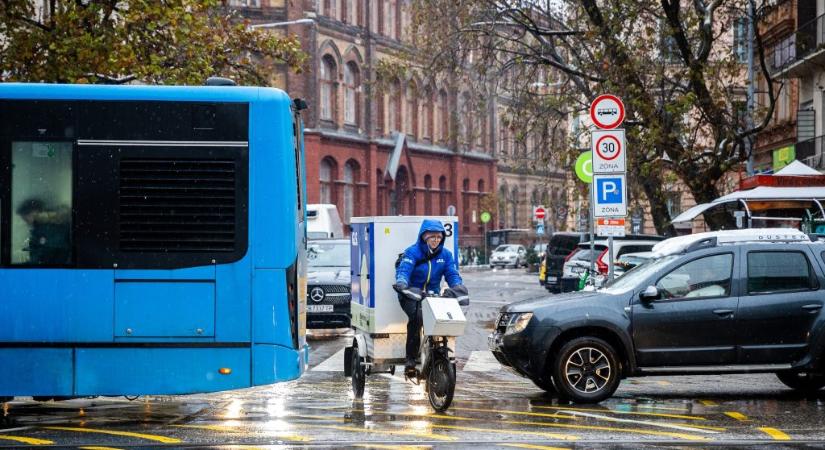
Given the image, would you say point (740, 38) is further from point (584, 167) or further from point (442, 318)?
point (442, 318)

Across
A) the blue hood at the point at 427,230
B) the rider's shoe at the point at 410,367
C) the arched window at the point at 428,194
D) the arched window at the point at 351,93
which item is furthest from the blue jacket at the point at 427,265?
the arched window at the point at 428,194

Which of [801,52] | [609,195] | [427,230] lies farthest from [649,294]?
[801,52]

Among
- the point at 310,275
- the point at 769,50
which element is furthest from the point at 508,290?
the point at 310,275

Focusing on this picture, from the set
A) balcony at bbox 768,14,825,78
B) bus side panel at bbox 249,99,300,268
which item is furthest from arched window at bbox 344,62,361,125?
bus side panel at bbox 249,99,300,268

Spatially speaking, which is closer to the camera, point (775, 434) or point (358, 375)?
point (775, 434)

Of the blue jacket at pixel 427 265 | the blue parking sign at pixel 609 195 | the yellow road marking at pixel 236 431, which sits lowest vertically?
the yellow road marking at pixel 236 431

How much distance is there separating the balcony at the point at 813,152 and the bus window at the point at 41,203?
30.2 m

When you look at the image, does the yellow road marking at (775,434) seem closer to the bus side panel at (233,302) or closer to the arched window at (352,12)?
the bus side panel at (233,302)

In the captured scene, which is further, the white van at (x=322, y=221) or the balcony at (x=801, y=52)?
the balcony at (x=801, y=52)

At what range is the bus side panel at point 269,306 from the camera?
10633 millimetres

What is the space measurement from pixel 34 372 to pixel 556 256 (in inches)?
1179

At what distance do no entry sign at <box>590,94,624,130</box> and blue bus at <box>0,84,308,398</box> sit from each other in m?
7.47

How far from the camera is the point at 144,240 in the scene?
417 inches

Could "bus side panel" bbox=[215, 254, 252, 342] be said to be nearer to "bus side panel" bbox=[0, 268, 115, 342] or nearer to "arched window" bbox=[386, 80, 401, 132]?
"bus side panel" bbox=[0, 268, 115, 342]
